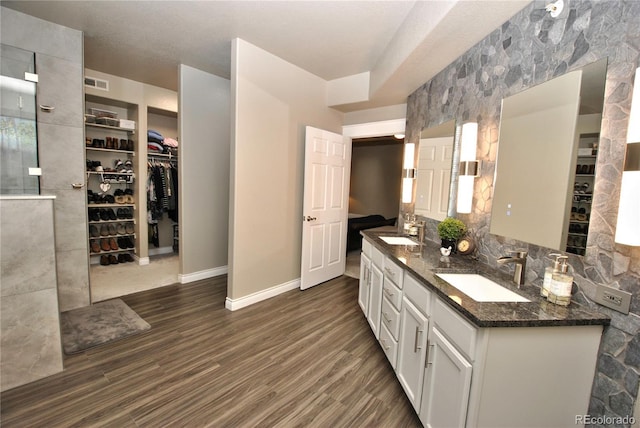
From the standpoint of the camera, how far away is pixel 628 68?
1.21 meters

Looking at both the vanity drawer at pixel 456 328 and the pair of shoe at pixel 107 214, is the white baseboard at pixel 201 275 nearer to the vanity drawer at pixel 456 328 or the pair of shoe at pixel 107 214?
the pair of shoe at pixel 107 214

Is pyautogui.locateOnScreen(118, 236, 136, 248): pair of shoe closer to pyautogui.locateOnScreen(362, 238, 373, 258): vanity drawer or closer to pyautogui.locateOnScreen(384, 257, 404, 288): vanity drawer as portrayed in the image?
pyautogui.locateOnScreen(362, 238, 373, 258): vanity drawer

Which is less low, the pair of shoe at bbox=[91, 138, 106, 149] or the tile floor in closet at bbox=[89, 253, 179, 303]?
the pair of shoe at bbox=[91, 138, 106, 149]

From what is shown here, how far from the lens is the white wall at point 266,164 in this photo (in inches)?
119

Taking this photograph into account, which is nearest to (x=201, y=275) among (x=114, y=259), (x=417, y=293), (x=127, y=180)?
(x=114, y=259)

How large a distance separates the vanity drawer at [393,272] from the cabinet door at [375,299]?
0.16m

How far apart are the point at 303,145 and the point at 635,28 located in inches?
117

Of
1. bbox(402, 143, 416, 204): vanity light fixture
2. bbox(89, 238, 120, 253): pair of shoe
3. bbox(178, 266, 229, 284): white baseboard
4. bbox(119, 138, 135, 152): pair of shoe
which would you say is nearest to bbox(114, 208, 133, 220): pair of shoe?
bbox(89, 238, 120, 253): pair of shoe

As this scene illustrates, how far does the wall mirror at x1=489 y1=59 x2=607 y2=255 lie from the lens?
53.9 inches

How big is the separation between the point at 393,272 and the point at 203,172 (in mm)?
2998

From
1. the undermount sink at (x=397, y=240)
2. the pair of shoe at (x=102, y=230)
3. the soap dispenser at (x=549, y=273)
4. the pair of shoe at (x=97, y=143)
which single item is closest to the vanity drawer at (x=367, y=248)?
the undermount sink at (x=397, y=240)

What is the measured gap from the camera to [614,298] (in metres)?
1.21

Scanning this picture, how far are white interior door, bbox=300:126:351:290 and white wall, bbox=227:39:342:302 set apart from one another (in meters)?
0.18

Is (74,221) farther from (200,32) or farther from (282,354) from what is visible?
(282,354)
